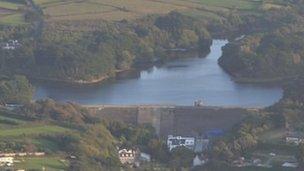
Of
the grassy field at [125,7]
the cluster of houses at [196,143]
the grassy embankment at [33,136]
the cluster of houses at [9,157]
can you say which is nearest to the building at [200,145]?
the cluster of houses at [196,143]

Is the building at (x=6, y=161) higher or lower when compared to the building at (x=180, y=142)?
higher

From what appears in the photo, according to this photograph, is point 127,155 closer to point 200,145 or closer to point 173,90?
point 200,145

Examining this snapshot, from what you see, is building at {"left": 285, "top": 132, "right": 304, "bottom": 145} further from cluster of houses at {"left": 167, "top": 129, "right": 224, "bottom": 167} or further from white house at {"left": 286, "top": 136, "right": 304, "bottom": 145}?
cluster of houses at {"left": 167, "top": 129, "right": 224, "bottom": 167}

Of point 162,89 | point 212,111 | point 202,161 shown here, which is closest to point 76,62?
point 162,89

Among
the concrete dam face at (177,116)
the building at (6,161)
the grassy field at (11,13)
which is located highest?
the grassy field at (11,13)

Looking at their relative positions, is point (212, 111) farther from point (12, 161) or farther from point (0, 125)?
point (12, 161)

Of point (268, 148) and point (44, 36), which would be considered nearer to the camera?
point (268, 148)

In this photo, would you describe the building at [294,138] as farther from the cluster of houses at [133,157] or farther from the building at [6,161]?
the building at [6,161]
